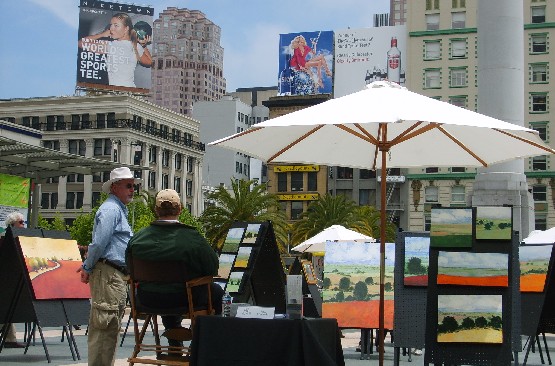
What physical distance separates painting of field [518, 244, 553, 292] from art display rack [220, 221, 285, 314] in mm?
3728

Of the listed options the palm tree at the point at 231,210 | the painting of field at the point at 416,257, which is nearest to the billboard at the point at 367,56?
the palm tree at the point at 231,210

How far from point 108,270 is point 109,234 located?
372 millimetres

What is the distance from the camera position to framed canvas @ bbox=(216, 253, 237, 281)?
10.9 meters

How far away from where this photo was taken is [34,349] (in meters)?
13.3

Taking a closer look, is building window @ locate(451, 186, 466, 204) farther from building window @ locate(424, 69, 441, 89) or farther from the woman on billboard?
the woman on billboard

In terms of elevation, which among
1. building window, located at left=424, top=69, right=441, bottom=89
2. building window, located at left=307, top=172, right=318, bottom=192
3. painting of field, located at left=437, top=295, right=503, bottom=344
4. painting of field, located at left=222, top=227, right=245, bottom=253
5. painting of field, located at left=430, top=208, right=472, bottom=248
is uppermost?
building window, located at left=424, top=69, right=441, bottom=89

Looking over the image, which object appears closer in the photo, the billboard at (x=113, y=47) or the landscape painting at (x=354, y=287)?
the landscape painting at (x=354, y=287)

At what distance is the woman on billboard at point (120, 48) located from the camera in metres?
110

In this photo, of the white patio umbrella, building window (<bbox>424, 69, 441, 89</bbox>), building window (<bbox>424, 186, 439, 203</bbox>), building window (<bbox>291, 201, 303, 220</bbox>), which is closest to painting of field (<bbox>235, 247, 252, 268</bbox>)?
the white patio umbrella

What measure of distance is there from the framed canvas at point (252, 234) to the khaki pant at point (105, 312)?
2.06 metres

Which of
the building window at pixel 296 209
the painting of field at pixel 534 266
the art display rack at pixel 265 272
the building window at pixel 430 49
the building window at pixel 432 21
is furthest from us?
the building window at pixel 296 209

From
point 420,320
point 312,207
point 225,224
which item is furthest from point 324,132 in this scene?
point 312,207

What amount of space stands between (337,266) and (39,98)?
104 metres

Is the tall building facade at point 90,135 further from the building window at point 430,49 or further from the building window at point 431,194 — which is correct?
the building window at point 430,49
